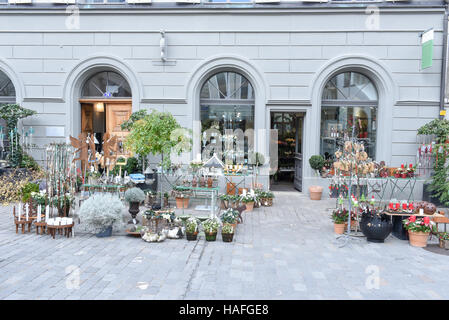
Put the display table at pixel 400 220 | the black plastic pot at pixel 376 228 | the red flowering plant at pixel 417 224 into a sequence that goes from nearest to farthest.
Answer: the red flowering plant at pixel 417 224 < the black plastic pot at pixel 376 228 < the display table at pixel 400 220

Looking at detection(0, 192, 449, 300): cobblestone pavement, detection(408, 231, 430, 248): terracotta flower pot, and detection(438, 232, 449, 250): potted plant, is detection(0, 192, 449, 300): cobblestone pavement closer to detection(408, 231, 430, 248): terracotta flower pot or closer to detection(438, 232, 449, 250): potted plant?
detection(408, 231, 430, 248): terracotta flower pot

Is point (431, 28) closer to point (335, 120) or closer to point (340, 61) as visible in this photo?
point (340, 61)

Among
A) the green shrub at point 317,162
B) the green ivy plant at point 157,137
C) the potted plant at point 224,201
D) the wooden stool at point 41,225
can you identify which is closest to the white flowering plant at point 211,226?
the potted plant at point 224,201

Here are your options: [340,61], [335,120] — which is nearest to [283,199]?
[335,120]

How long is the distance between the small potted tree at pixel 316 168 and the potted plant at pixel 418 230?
4445 mm

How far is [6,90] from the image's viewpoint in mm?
13398

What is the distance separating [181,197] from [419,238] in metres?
6.17

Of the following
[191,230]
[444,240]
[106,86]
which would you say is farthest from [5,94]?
[444,240]

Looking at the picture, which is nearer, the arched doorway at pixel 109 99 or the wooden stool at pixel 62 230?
the wooden stool at pixel 62 230

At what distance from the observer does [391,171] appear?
459 inches

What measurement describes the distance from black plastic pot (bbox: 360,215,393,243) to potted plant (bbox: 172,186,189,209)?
198 inches

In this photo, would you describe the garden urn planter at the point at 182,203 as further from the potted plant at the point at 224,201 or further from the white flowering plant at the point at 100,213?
the white flowering plant at the point at 100,213

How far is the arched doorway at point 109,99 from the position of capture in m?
13.3

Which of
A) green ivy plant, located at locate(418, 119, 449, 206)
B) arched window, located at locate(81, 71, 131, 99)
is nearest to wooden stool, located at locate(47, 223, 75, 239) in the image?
arched window, located at locate(81, 71, 131, 99)
